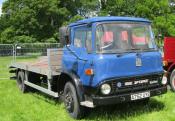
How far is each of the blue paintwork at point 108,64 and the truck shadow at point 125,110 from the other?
109cm

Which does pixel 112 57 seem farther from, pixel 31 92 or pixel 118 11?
pixel 118 11

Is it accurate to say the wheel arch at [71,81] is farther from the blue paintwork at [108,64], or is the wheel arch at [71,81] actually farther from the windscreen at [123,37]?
the windscreen at [123,37]

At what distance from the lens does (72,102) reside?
29.3 feet

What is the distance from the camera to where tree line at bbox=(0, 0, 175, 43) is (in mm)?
51969

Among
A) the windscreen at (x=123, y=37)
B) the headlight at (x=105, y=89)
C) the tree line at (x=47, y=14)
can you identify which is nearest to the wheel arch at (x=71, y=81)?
the headlight at (x=105, y=89)

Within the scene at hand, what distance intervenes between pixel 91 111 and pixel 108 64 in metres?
1.92

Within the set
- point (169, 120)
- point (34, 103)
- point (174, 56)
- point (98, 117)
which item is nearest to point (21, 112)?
point (34, 103)

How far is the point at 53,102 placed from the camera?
11.0 meters

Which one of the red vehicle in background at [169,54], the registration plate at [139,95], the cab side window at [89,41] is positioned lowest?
the registration plate at [139,95]

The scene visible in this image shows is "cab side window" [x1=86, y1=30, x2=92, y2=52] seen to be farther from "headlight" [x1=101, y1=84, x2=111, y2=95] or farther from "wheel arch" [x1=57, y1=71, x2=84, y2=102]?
"headlight" [x1=101, y1=84, x2=111, y2=95]

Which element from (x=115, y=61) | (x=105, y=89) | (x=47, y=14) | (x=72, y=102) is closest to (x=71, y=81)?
(x=72, y=102)

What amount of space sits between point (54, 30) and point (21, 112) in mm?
46821

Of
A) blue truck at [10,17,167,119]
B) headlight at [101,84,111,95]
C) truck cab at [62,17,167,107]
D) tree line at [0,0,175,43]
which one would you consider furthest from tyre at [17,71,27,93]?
tree line at [0,0,175,43]

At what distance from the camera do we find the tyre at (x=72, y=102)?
8.73 metres
